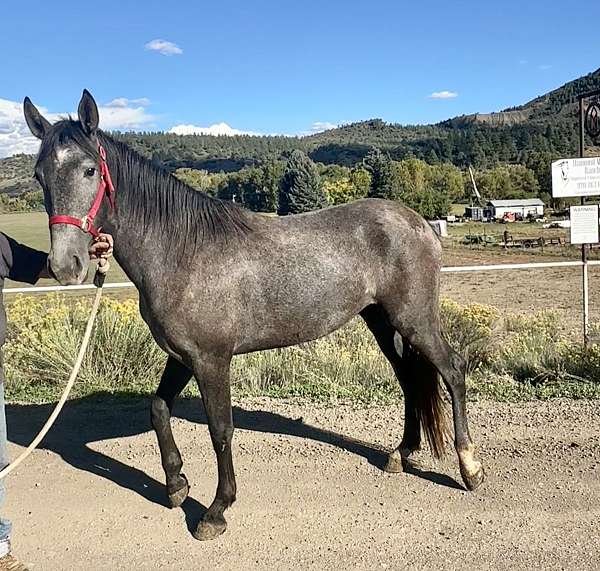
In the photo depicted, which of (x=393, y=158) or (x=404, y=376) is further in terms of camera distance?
(x=393, y=158)

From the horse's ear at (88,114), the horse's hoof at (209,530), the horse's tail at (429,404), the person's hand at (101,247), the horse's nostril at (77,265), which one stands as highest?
the horse's ear at (88,114)

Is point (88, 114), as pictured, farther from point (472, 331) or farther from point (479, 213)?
point (479, 213)

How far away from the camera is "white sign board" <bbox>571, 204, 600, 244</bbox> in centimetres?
740

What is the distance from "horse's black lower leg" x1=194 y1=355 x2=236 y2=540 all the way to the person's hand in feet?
2.68

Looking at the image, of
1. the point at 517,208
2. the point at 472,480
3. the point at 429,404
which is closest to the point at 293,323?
the point at 429,404

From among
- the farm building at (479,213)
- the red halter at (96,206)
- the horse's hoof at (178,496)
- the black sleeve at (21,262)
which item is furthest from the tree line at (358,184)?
the red halter at (96,206)

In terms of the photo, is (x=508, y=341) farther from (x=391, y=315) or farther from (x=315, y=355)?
(x=391, y=315)

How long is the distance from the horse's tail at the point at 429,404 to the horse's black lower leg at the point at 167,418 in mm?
1686

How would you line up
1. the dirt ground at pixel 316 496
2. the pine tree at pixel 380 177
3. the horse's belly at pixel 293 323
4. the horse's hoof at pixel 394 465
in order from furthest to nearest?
the pine tree at pixel 380 177 < the horse's hoof at pixel 394 465 < the horse's belly at pixel 293 323 < the dirt ground at pixel 316 496

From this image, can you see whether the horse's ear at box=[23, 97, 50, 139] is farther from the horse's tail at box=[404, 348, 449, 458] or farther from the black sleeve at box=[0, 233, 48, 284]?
the horse's tail at box=[404, 348, 449, 458]

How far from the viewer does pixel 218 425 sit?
3.75m

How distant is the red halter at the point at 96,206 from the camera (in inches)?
127

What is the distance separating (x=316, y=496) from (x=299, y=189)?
2127 inches

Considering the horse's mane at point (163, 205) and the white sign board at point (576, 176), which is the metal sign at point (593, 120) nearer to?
the white sign board at point (576, 176)
